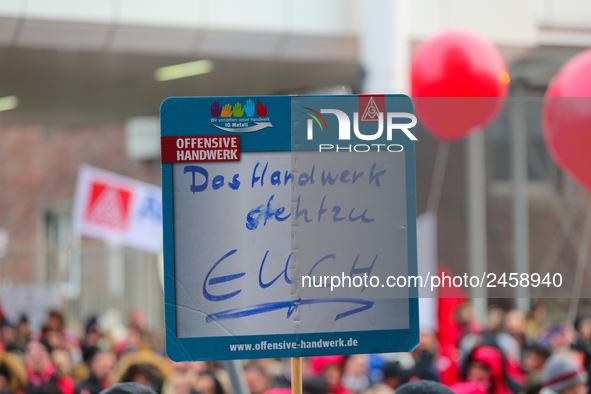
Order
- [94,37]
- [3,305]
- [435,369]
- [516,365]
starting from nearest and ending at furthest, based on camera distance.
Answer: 1. [435,369]
2. [516,365]
3. [94,37]
4. [3,305]

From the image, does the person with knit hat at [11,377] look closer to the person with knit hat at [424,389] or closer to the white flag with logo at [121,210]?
the white flag with logo at [121,210]

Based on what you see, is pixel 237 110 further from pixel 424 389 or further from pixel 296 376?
pixel 424 389

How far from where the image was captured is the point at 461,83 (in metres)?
4.97

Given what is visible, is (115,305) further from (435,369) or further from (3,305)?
(435,369)

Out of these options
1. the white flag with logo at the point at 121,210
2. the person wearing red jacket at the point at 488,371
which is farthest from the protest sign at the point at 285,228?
the white flag with logo at the point at 121,210

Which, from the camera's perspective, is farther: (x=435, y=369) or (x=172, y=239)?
(x=435, y=369)

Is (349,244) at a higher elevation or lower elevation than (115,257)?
higher

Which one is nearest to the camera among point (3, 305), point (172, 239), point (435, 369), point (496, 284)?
point (172, 239)

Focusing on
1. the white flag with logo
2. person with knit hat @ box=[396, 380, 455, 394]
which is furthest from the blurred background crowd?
person with knit hat @ box=[396, 380, 455, 394]

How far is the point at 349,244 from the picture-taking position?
5.76ft

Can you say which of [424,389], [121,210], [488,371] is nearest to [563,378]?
[488,371]

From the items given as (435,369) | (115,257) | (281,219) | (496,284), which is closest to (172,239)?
(281,219)

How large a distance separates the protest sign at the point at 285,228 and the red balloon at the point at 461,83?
3091 mm

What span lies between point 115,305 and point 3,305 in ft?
9.37
